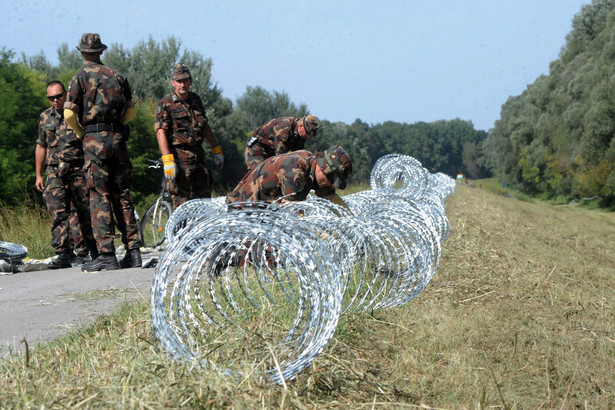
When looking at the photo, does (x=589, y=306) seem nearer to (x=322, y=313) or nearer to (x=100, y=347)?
(x=322, y=313)

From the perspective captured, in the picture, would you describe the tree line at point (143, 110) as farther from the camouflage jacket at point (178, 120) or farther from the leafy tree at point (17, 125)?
the camouflage jacket at point (178, 120)

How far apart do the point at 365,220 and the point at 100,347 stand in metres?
2.46

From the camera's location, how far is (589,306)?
7.60m

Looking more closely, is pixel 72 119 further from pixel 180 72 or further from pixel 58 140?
pixel 180 72

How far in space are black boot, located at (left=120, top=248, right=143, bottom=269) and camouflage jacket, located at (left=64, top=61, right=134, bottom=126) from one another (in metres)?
1.59

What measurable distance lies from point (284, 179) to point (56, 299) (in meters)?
2.44

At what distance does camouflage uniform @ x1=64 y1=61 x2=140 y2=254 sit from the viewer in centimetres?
822

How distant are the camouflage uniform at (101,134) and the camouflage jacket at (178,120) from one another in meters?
1.31

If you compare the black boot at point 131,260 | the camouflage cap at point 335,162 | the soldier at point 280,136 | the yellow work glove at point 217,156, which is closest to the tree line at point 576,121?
the yellow work glove at point 217,156

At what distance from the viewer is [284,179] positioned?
272 inches

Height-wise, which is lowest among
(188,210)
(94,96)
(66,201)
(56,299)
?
(56,299)

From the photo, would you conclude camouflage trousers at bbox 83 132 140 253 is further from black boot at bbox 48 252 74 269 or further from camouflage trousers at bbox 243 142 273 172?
camouflage trousers at bbox 243 142 273 172

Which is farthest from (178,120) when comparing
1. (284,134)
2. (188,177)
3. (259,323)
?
(259,323)

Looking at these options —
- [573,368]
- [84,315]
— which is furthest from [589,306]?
[84,315]
